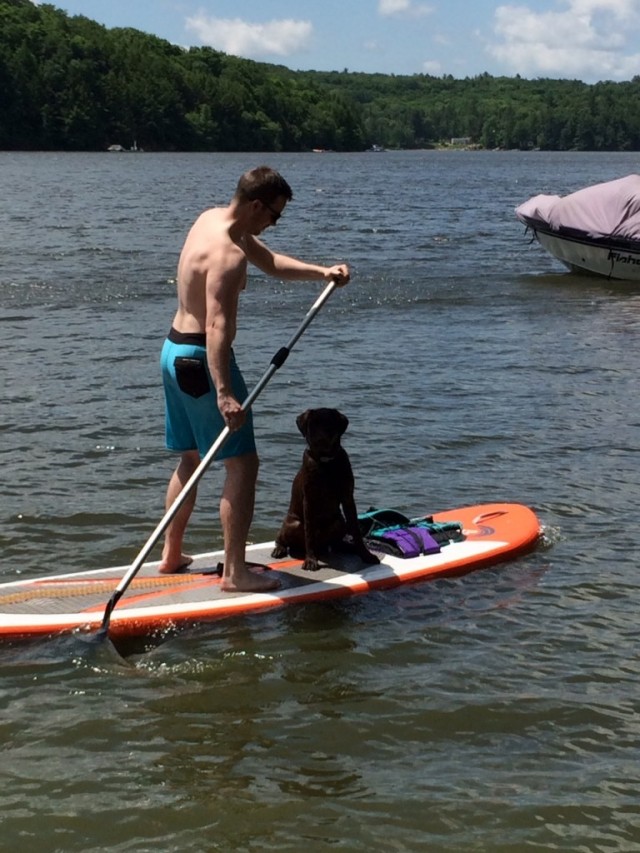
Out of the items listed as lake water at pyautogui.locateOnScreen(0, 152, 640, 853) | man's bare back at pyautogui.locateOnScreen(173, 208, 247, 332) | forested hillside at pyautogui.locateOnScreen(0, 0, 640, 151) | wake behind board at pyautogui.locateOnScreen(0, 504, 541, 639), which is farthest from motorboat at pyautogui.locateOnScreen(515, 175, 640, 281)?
forested hillside at pyautogui.locateOnScreen(0, 0, 640, 151)

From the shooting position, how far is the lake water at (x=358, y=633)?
457cm

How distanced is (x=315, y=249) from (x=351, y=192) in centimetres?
2534

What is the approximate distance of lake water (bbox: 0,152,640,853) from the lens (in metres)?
4.57

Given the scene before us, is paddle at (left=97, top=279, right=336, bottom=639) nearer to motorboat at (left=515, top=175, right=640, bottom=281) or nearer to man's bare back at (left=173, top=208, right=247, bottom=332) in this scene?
man's bare back at (left=173, top=208, right=247, bottom=332)

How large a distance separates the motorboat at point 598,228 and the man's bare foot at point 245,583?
15177 millimetres

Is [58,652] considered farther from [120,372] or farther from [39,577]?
[120,372]

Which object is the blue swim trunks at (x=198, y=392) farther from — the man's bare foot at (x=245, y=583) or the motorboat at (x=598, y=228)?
the motorboat at (x=598, y=228)

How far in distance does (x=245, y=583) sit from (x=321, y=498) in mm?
620

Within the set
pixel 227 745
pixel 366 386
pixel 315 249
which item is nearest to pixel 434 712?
pixel 227 745

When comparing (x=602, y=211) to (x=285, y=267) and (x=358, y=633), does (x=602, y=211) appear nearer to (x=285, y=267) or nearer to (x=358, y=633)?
(x=285, y=267)

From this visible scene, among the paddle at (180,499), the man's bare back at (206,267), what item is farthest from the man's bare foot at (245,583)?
the man's bare back at (206,267)

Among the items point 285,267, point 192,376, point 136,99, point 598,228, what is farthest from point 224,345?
point 136,99

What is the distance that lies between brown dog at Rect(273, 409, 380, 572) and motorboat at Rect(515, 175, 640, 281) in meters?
14.6

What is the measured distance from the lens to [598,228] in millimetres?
20812
